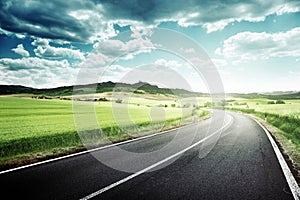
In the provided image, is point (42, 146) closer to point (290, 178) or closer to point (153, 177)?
point (153, 177)

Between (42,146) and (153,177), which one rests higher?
(153,177)

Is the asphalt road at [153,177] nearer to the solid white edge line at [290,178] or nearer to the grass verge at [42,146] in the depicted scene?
the solid white edge line at [290,178]

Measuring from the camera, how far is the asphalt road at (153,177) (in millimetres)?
5121

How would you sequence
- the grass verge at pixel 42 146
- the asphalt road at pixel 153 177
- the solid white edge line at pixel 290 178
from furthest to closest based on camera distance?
the grass verge at pixel 42 146 → the solid white edge line at pixel 290 178 → the asphalt road at pixel 153 177

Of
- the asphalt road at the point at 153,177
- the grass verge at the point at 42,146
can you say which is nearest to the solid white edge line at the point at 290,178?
the asphalt road at the point at 153,177

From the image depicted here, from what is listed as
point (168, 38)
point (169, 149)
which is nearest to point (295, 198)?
point (169, 149)

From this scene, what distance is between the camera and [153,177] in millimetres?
6207

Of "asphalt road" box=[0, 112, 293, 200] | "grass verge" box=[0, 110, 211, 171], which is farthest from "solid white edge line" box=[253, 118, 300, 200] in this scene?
"grass verge" box=[0, 110, 211, 171]

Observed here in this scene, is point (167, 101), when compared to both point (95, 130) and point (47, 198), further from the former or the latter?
point (47, 198)

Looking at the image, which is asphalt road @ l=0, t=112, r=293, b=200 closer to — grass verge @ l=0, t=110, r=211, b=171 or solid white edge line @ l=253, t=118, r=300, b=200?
solid white edge line @ l=253, t=118, r=300, b=200

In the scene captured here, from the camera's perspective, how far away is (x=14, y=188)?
17.8ft

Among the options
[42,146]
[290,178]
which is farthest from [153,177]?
[42,146]

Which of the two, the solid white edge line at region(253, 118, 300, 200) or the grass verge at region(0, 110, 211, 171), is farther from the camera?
the grass verge at region(0, 110, 211, 171)

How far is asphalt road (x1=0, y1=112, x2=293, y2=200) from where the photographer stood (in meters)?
5.12
